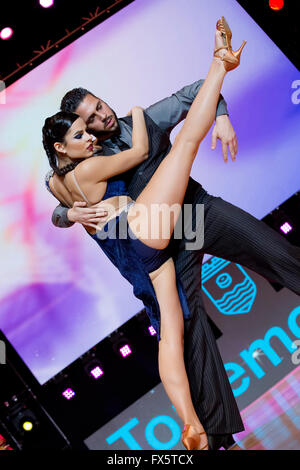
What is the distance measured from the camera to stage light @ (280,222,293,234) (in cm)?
431

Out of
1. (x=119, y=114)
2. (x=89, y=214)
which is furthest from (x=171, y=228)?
(x=119, y=114)

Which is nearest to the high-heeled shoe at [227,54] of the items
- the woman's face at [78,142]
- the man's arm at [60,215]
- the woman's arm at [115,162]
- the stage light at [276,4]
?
the woman's arm at [115,162]

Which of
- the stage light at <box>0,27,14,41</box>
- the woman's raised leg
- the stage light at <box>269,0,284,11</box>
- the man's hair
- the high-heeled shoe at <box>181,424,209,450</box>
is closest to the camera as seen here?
the high-heeled shoe at <box>181,424,209,450</box>

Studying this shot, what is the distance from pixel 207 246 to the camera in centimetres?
332

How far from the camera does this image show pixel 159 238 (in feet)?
10.1

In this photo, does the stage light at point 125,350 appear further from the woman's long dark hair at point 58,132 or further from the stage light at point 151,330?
the woman's long dark hair at point 58,132

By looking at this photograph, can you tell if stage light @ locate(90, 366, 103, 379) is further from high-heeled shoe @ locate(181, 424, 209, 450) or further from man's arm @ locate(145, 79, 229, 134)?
man's arm @ locate(145, 79, 229, 134)

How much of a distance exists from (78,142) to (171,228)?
60 cm

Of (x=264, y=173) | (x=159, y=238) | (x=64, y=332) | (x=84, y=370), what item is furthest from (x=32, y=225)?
(x=264, y=173)

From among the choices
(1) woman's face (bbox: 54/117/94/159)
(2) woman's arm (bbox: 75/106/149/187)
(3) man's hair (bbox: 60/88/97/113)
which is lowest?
(2) woman's arm (bbox: 75/106/149/187)

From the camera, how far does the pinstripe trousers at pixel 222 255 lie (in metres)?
3.21

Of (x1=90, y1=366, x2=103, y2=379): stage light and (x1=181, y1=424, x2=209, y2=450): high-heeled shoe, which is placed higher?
(x1=90, y1=366, x2=103, y2=379): stage light

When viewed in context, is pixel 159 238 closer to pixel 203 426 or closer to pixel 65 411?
pixel 203 426

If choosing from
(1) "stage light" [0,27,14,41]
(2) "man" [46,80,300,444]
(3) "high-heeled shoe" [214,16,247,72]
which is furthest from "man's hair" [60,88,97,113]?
(1) "stage light" [0,27,14,41]
